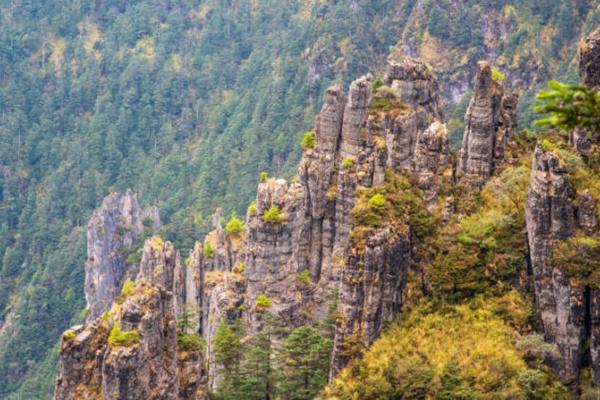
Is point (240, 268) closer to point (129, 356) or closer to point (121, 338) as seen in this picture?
point (121, 338)

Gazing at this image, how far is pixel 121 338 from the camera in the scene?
5712cm

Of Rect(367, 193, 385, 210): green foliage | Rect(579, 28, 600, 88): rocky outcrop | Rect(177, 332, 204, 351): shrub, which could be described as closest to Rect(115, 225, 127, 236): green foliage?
Rect(177, 332, 204, 351): shrub

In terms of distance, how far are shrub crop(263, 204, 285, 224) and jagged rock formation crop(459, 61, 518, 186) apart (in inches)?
498

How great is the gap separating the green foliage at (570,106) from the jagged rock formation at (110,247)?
123 metres

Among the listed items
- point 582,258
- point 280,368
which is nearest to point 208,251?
point 280,368

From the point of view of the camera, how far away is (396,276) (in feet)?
194

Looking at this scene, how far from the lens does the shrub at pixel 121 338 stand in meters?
57.1

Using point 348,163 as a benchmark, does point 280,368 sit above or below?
below

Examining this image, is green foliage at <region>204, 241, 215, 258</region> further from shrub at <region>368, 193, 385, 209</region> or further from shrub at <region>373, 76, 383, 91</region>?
shrub at <region>368, 193, 385, 209</region>

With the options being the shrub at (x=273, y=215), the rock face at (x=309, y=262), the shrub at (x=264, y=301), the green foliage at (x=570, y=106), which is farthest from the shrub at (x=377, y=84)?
the green foliage at (x=570, y=106)

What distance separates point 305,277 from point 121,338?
18.6 metres

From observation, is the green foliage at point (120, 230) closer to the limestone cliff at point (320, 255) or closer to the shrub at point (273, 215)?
the limestone cliff at point (320, 255)

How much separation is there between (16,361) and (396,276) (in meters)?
135

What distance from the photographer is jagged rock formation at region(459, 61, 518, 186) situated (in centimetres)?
6581
